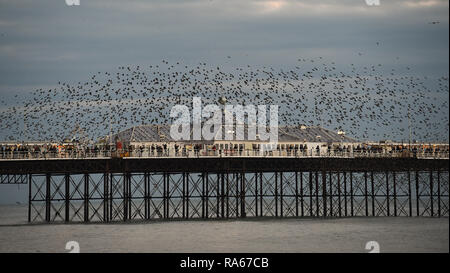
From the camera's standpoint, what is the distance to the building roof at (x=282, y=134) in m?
99.8

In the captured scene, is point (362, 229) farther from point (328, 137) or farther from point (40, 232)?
point (328, 137)

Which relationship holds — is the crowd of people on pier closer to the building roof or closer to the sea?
the sea

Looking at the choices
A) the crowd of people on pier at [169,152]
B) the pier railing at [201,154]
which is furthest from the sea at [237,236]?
the crowd of people on pier at [169,152]

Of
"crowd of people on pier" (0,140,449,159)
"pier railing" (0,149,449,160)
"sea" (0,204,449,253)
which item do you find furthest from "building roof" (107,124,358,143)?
"sea" (0,204,449,253)

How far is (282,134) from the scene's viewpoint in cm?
10550

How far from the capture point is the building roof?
327 feet

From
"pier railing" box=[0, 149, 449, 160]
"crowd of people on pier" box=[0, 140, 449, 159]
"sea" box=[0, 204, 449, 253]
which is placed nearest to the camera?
"sea" box=[0, 204, 449, 253]

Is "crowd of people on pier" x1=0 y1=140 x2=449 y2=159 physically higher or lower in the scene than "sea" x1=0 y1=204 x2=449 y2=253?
higher

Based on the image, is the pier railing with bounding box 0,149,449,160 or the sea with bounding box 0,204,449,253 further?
the pier railing with bounding box 0,149,449,160

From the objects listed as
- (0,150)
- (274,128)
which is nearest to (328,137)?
(274,128)

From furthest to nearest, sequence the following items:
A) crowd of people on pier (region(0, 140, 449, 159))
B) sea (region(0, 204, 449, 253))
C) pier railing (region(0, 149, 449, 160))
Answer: crowd of people on pier (region(0, 140, 449, 159)), pier railing (region(0, 149, 449, 160)), sea (region(0, 204, 449, 253))
